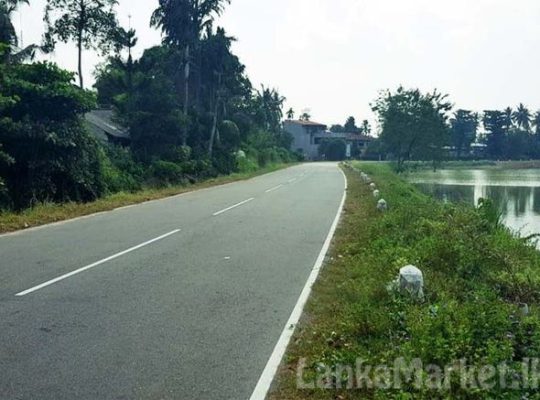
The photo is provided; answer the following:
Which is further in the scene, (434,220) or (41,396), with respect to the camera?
(434,220)

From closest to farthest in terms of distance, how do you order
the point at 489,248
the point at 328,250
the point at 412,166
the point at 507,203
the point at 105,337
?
the point at 105,337 < the point at 489,248 < the point at 328,250 < the point at 507,203 < the point at 412,166

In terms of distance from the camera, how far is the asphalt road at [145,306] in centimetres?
474

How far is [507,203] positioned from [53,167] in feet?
75.9

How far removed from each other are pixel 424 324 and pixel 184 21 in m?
39.3

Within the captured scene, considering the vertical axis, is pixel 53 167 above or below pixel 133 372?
above

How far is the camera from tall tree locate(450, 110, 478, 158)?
390 ft

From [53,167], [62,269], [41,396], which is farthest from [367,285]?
[53,167]

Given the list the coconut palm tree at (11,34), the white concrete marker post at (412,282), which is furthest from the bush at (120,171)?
the white concrete marker post at (412,282)

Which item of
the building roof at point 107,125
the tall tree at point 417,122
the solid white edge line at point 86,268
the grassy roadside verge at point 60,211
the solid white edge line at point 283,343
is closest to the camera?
the solid white edge line at point 283,343

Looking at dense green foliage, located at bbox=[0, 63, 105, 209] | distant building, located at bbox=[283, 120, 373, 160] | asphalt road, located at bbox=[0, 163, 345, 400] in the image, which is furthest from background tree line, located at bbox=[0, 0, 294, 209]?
distant building, located at bbox=[283, 120, 373, 160]

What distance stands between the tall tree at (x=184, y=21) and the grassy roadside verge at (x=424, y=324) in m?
33.2

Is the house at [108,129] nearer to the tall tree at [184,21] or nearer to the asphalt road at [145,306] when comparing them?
the tall tree at [184,21]

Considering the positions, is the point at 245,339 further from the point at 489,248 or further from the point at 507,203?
the point at 507,203

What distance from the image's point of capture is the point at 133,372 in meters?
4.87
